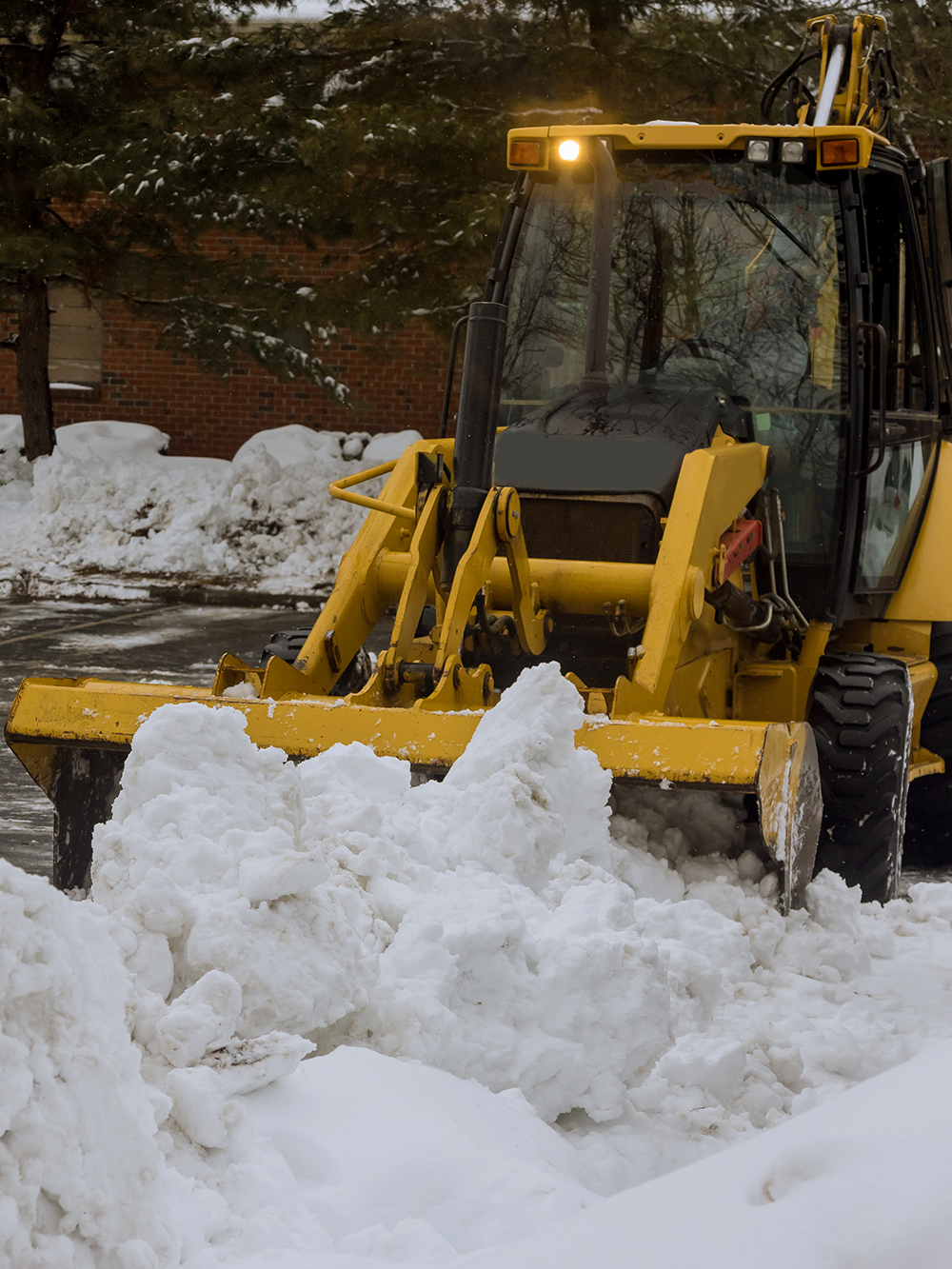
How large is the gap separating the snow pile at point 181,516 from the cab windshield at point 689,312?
8.09 meters

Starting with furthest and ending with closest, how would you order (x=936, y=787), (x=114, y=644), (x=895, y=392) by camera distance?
(x=114, y=644)
(x=936, y=787)
(x=895, y=392)

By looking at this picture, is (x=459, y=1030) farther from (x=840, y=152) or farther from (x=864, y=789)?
(x=840, y=152)

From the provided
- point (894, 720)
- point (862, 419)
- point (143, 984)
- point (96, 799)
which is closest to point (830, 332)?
point (862, 419)

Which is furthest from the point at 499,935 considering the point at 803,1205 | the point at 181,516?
the point at 181,516

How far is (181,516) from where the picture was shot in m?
14.7

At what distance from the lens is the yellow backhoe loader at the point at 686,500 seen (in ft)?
15.5

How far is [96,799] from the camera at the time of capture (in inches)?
191

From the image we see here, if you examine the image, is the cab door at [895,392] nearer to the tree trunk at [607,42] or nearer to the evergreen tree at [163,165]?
the tree trunk at [607,42]

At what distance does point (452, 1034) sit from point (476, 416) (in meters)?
2.32

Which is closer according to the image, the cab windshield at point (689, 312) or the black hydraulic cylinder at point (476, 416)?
the black hydraulic cylinder at point (476, 416)

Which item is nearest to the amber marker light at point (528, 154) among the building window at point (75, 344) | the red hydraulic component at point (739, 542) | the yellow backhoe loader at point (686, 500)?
the yellow backhoe loader at point (686, 500)

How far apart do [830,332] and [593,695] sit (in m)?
1.71

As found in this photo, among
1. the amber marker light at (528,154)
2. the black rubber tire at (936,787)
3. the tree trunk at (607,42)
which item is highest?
the tree trunk at (607,42)

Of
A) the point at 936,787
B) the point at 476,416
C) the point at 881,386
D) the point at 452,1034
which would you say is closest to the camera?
the point at 452,1034
